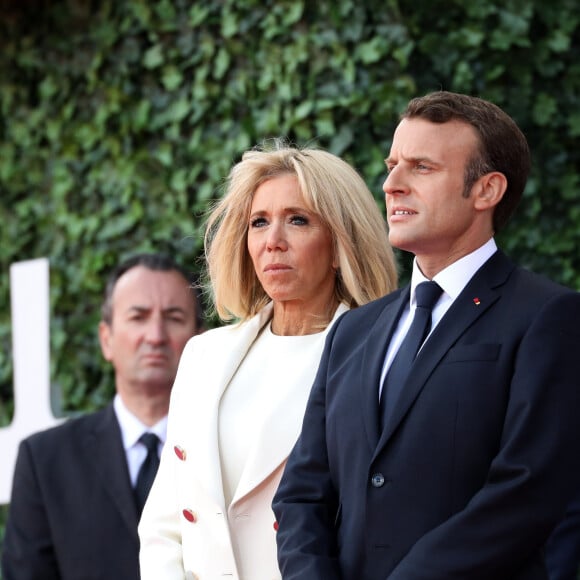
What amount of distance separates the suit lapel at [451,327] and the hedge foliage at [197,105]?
239 cm

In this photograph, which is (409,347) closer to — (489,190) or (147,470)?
(489,190)

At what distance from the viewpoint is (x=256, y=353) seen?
10.5 feet

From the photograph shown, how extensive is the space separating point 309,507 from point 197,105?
311cm

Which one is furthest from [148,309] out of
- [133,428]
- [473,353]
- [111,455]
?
[473,353]

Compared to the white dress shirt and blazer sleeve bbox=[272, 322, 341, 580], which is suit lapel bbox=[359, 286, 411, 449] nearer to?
blazer sleeve bbox=[272, 322, 341, 580]

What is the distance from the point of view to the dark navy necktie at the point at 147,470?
4.20 meters

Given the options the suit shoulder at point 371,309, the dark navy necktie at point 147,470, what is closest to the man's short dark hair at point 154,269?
the dark navy necktie at point 147,470

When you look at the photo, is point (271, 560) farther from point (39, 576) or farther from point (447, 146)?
point (39, 576)

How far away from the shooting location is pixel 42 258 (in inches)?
227

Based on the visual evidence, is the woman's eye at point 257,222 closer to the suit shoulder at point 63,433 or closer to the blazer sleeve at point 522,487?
the blazer sleeve at point 522,487

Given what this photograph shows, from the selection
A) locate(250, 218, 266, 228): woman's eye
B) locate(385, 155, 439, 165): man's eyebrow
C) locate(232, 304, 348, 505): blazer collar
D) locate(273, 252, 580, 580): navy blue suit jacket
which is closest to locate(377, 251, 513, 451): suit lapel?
locate(273, 252, 580, 580): navy blue suit jacket

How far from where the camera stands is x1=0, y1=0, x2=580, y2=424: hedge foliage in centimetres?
495

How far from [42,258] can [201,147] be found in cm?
100

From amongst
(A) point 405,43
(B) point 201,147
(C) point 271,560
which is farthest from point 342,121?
(C) point 271,560
